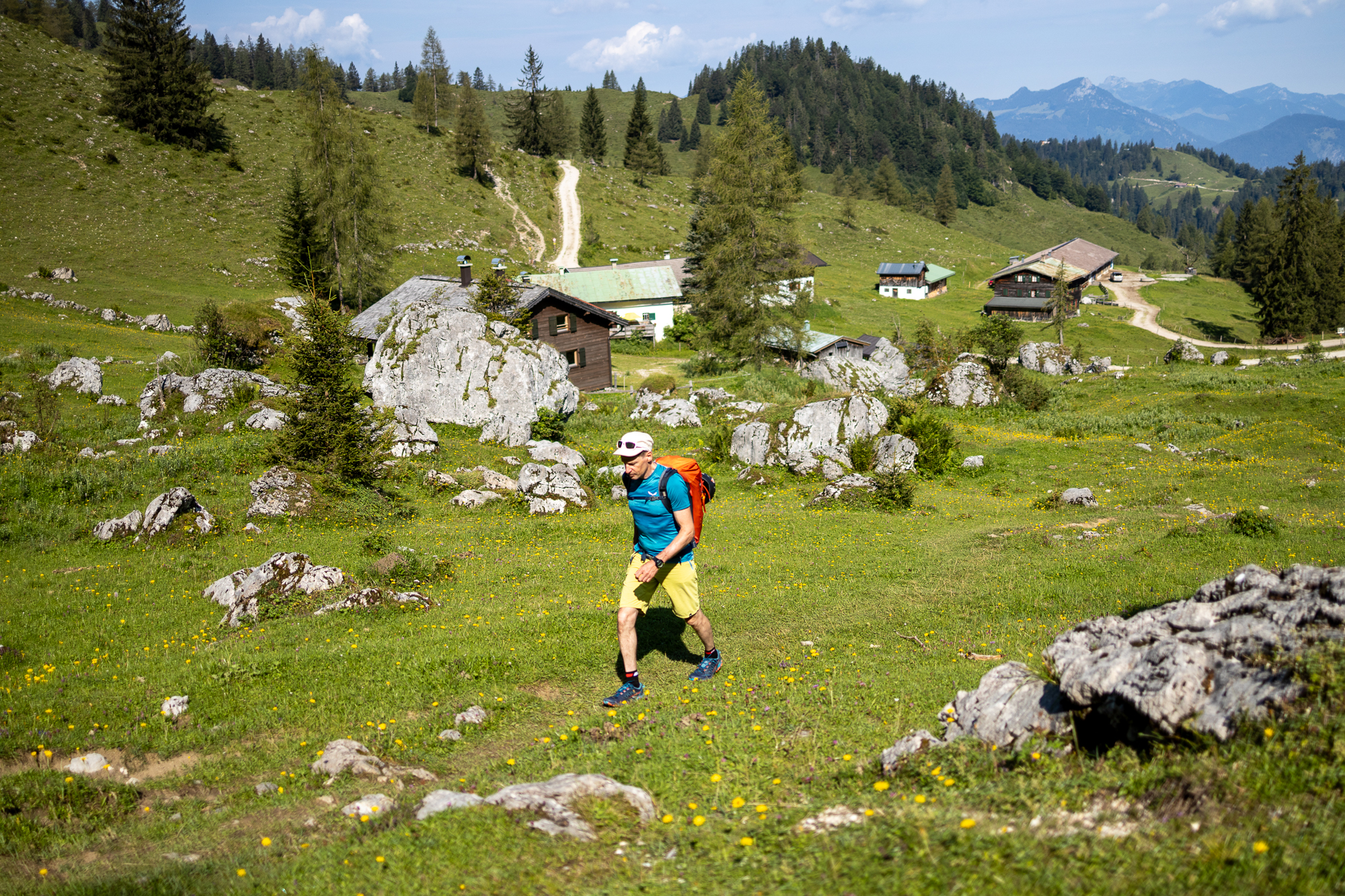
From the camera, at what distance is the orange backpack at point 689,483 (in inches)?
364

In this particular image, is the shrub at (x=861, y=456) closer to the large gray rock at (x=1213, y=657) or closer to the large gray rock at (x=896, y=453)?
the large gray rock at (x=896, y=453)

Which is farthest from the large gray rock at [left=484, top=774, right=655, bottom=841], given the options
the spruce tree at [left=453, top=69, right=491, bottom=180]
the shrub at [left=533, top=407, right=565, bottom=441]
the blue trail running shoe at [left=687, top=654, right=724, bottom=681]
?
the spruce tree at [left=453, top=69, right=491, bottom=180]

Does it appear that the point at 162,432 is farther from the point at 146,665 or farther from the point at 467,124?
the point at 467,124

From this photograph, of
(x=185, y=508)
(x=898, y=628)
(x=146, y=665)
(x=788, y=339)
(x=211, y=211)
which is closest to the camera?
(x=146, y=665)

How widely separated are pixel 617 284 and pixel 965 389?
37.1 meters

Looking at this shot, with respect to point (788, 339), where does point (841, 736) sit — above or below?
below

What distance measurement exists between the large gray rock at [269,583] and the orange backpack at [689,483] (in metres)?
7.20

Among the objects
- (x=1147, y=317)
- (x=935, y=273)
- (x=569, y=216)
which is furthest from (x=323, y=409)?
(x=1147, y=317)

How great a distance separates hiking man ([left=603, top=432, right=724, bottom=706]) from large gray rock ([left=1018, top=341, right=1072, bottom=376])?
58.8m

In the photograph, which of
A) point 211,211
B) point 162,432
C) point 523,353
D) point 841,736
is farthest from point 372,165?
point 841,736

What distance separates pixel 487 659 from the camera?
10594mm

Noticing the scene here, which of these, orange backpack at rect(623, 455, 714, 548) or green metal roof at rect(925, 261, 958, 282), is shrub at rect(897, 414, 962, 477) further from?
green metal roof at rect(925, 261, 958, 282)

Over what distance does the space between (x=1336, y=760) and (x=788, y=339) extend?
52088 millimetres

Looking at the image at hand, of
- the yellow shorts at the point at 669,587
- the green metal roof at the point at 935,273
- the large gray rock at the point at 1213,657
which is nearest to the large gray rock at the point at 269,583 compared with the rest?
the yellow shorts at the point at 669,587
